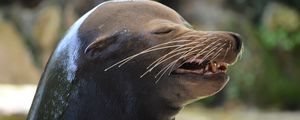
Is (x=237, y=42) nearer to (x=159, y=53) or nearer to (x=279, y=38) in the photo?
(x=159, y=53)

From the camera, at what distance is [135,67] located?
72.5 inches

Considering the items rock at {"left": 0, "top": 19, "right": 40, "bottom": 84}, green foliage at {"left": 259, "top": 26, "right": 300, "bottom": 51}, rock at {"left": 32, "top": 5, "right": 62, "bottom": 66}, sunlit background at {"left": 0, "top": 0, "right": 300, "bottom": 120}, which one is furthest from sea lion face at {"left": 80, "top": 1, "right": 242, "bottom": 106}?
green foliage at {"left": 259, "top": 26, "right": 300, "bottom": 51}

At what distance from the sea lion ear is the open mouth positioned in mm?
208

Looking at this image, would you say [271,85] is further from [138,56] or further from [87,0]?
[138,56]

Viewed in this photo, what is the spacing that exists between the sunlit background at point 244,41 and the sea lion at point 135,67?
7399mm

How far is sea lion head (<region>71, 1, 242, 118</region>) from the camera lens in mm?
1839

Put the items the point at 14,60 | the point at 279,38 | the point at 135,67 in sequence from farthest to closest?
the point at 279,38
the point at 14,60
the point at 135,67

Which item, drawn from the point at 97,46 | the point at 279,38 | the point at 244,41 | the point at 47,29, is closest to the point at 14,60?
the point at 47,29

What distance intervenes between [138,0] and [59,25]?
27.5 feet

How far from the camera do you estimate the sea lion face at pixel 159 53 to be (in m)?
1.84

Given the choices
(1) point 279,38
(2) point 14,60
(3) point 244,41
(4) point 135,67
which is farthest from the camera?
(1) point 279,38

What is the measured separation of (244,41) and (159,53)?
28.0ft

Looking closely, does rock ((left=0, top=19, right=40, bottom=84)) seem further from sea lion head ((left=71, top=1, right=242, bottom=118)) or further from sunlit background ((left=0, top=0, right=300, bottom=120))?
sea lion head ((left=71, top=1, right=242, bottom=118))

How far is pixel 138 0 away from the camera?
76.0 inches
